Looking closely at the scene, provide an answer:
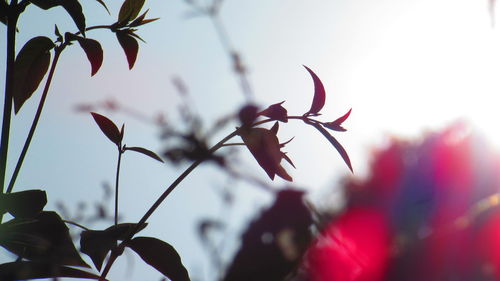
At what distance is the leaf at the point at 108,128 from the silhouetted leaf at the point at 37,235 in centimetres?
19

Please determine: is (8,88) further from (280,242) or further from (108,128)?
(280,242)

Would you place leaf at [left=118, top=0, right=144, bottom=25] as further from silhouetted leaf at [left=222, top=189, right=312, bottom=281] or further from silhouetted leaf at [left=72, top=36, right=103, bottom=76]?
silhouetted leaf at [left=222, top=189, right=312, bottom=281]

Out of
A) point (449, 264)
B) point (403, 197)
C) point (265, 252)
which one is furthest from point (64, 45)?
point (403, 197)

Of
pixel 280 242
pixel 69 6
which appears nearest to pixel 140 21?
pixel 69 6

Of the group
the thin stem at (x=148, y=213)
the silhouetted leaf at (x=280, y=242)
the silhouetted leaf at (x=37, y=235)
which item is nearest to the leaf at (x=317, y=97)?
the thin stem at (x=148, y=213)

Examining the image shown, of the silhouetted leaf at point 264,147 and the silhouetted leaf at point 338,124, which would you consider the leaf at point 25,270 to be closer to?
the silhouetted leaf at point 264,147

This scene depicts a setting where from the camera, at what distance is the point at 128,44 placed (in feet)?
3.15

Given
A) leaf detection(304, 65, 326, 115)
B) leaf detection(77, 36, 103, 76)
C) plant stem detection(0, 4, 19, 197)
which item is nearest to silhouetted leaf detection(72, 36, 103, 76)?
leaf detection(77, 36, 103, 76)

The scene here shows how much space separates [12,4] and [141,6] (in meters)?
0.21

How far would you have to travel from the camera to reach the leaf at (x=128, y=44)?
0.96m

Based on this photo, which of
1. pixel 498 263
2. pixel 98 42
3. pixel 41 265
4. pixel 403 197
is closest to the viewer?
pixel 41 265

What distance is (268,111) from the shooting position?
841 mm

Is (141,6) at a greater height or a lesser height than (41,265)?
greater

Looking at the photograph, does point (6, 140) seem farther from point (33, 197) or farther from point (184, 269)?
point (184, 269)
